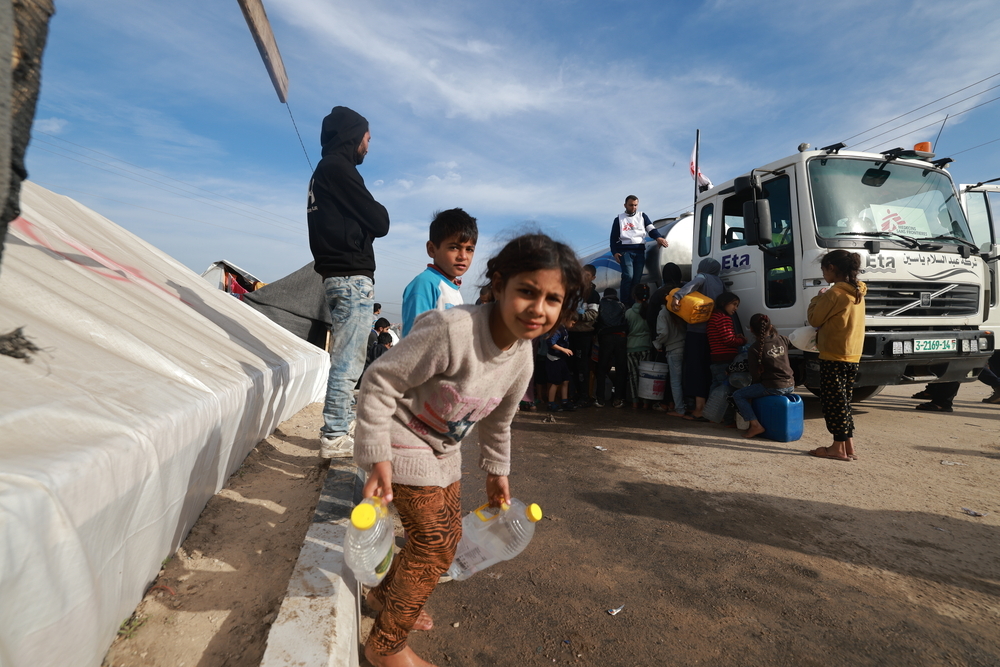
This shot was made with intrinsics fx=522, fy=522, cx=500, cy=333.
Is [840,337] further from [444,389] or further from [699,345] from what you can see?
[444,389]

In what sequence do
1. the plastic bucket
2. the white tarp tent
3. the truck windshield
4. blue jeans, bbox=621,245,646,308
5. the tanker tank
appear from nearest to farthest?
the white tarp tent → the truck windshield → the plastic bucket → the tanker tank → blue jeans, bbox=621,245,646,308

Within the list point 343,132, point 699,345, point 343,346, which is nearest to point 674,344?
point 699,345

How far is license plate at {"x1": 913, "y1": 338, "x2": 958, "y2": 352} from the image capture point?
5520 mm

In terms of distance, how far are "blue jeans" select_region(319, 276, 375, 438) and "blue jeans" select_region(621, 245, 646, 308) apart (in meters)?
6.04

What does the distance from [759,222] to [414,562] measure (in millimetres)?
5469

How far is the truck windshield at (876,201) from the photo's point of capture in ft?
18.6

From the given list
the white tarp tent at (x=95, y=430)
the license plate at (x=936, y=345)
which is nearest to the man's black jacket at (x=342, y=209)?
the white tarp tent at (x=95, y=430)

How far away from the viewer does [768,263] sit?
6.10 metres

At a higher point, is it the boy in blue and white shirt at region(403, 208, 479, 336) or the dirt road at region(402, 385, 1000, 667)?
the boy in blue and white shirt at region(403, 208, 479, 336)

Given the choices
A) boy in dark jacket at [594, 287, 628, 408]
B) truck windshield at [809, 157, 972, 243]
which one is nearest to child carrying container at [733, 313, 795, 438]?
truck windshield at [809, 157, 972, 243]

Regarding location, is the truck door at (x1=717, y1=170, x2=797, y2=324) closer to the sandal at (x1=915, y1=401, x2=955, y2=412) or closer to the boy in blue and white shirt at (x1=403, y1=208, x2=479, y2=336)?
the sandal at (x1=915, y1=401, x2=955, y2=412)

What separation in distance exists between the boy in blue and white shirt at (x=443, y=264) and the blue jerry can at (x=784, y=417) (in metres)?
4.13

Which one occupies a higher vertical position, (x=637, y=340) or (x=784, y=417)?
(x=637, y=340)

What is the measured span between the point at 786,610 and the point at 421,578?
5.56 feet
